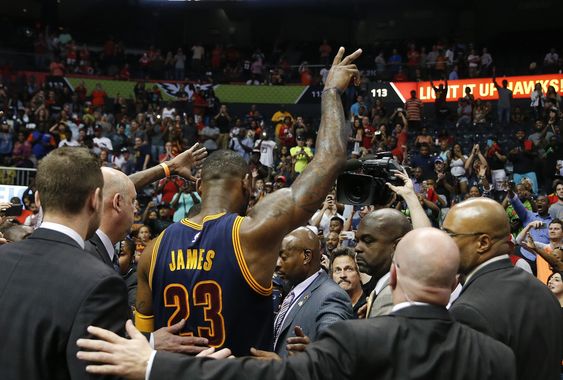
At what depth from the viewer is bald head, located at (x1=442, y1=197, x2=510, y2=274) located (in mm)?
3061

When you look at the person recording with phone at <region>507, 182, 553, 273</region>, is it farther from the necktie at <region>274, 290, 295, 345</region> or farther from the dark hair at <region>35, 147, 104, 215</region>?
the dark hair at <region>35, 147, 104, 215</region>

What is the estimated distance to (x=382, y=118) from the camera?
17.0m

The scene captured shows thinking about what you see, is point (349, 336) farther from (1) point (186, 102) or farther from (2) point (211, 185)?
(1) point (186, 102)

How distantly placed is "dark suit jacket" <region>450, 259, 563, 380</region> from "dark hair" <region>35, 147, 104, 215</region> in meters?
1.41

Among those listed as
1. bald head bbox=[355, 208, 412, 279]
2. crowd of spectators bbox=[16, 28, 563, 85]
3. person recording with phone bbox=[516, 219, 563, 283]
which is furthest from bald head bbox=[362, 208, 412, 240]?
crowd of spectators bbox=[16, 28, 563, 85]

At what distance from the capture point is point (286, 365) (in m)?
2.23

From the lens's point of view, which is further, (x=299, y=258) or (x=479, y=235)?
(x=299, y=258)

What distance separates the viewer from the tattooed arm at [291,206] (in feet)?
9.39

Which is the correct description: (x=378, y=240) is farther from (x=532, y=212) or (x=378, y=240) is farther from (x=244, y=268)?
(x=532, y=212)

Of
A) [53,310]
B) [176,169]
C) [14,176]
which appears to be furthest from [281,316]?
[14,176]

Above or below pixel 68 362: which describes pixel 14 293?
above

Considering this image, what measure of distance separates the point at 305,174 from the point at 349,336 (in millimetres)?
904

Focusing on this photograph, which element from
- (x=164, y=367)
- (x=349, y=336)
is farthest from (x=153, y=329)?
(x=349, y=336)

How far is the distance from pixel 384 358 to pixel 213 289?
98cm
